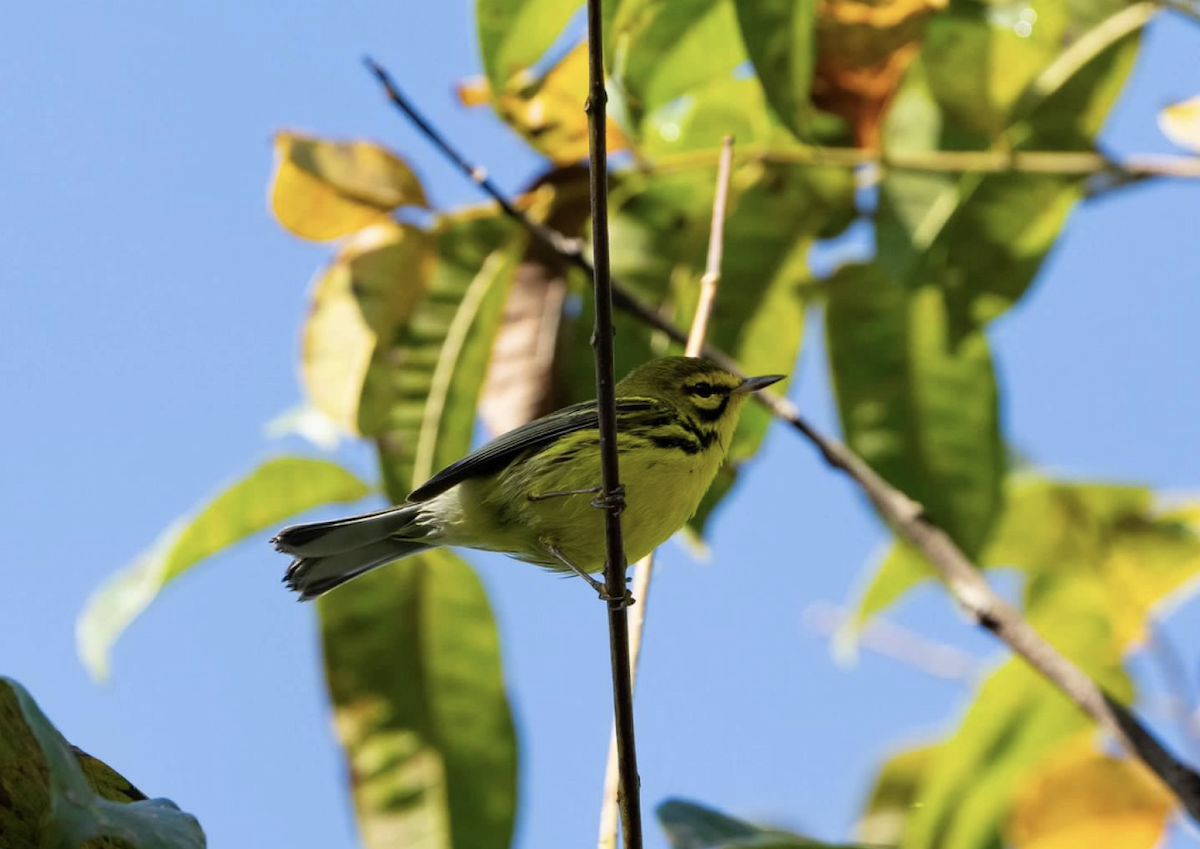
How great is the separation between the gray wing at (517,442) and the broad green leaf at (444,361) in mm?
75

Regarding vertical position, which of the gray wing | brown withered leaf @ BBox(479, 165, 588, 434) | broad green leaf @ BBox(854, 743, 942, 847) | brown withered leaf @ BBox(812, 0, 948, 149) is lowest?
broad green leaf @ BBox(854, 743, 942, 847)

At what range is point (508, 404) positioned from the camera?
3879 mm

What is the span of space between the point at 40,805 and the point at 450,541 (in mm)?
1968

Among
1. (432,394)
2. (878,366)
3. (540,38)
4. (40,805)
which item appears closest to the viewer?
(40,805)

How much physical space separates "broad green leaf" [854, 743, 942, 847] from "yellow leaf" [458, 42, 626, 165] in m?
2.26

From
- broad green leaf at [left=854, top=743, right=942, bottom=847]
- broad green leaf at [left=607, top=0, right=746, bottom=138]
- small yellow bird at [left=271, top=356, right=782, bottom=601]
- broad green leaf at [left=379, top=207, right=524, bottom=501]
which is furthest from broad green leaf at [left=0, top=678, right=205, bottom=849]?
broad green leaf at [left=854, top=743, right=942, bottom=847]

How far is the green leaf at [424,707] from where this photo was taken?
3.78 meters

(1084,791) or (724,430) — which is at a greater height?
(724,430)

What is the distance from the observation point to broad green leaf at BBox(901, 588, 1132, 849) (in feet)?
11.9

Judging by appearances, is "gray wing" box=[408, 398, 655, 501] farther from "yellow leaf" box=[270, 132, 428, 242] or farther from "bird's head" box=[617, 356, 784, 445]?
"yellow leaf" box=[270, 132, 428, 242]

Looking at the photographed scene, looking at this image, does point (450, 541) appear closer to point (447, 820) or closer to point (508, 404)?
point (508, 404)

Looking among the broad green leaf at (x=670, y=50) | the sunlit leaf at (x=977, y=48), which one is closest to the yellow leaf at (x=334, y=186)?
the broad green leaf at (x=670, y=50)

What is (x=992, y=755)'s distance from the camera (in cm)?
367

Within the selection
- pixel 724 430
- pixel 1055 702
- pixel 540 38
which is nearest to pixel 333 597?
pixel 724 430
